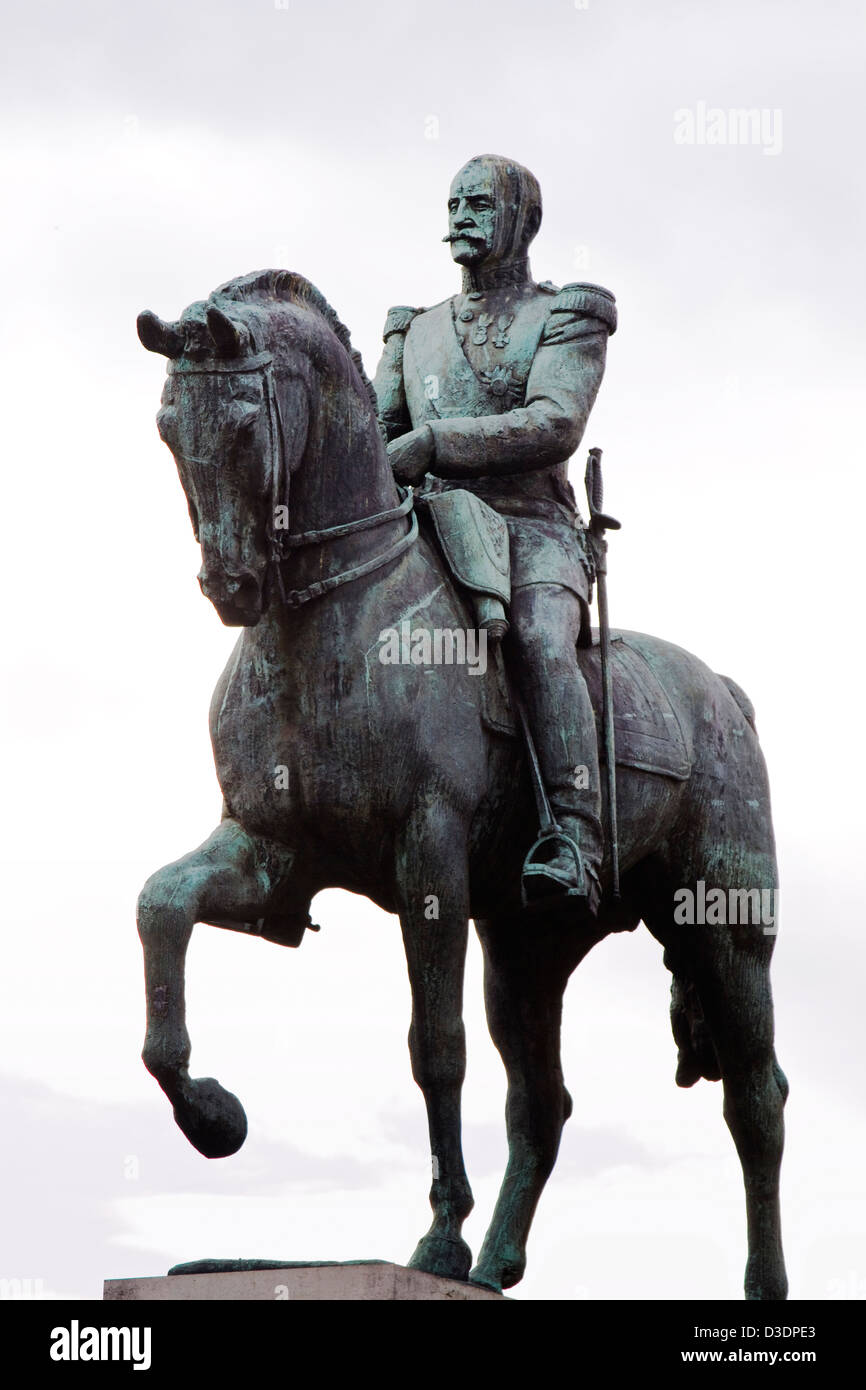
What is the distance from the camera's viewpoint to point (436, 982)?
1274 cm

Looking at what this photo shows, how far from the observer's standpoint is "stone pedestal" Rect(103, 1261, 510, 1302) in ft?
39.3

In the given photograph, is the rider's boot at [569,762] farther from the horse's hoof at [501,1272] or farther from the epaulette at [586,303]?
the horse's hoof at [501,1272]

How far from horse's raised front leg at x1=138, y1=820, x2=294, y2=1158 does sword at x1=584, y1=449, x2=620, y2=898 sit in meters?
1.90

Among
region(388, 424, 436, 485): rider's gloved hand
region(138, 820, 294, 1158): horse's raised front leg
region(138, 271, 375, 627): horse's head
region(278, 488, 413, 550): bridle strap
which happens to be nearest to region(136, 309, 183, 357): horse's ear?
region(138, 271, 375, 627): horse's head

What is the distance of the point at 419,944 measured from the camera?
12.7m

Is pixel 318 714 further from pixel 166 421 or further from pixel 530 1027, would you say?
pixel 530 1027

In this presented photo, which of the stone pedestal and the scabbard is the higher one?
the scabbard

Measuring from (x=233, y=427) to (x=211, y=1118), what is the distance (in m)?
3.01

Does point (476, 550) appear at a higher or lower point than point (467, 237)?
lower

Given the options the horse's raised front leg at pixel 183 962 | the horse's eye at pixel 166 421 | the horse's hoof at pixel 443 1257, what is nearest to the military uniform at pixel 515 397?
the horse's eye at pixel 166 421

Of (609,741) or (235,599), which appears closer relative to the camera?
(235,599)

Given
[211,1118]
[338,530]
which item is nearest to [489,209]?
[338,530]

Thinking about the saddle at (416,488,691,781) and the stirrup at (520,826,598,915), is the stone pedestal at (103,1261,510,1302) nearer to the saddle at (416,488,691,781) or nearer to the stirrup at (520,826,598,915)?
the stirrup at (520,826,598,915)
